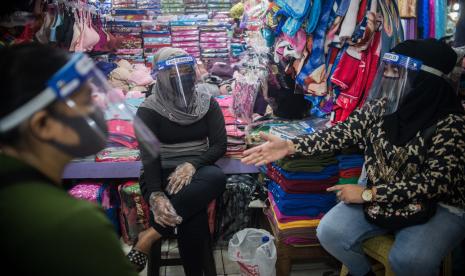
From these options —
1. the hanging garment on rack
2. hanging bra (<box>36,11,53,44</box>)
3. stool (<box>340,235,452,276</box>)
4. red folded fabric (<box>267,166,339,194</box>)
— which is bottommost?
stool (<box>340,235,452,276</box>)

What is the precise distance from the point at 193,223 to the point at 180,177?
279 mm

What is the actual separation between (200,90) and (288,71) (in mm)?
798

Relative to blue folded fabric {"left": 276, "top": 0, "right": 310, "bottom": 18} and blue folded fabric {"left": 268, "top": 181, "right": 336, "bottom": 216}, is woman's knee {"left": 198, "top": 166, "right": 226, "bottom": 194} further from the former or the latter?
blue folded fabric {"left": 276, "top": 0, "right": 310, "bottom": 18}

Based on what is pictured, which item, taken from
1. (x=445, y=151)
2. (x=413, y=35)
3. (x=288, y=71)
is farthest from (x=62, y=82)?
(x=288, y=71)

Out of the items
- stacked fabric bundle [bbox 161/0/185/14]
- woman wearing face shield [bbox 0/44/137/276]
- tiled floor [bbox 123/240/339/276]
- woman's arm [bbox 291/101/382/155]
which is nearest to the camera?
woman wearing face shield [bbox 0/44/137/276]

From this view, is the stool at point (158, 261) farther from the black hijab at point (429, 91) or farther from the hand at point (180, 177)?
the black hijab at point (429, 91)

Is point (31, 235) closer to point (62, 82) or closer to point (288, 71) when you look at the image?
point (62, 82)

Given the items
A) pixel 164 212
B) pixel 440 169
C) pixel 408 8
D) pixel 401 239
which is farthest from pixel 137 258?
pixel 408 8

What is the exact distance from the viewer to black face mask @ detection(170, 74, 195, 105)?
235 cm

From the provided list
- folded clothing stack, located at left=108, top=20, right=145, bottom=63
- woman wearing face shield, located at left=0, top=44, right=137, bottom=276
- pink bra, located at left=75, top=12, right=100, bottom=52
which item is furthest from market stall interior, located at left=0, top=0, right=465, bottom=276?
folded clothing stack, located at left=108, top=20, right=145, bottom=63

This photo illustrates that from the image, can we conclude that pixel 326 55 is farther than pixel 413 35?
Yes

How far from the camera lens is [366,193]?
1936 mm

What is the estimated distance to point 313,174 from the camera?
2350 millimetres

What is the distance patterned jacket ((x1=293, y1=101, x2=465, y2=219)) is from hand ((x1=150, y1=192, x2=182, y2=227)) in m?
1.07
